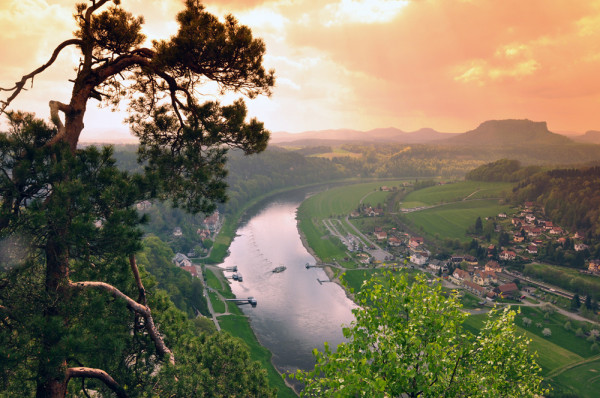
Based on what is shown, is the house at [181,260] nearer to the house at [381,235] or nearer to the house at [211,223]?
the house at [211,223]

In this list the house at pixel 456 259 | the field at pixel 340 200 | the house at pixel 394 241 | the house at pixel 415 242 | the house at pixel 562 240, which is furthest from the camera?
the field at pixel 340 200

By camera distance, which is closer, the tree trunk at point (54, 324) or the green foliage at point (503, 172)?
the tree trunk at point (54, 324)

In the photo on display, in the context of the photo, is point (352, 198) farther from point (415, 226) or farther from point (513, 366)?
point (513, 366)

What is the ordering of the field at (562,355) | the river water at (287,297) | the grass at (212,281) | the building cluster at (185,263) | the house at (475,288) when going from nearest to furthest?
the field at (562,355), the river water at (287,297), the grass at (212,281), the house at (475,288), the building cluster at (185,263)

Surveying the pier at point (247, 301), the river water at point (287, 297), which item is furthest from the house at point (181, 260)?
the pier at point (247, 301)

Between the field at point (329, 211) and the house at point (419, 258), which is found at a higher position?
the field at point (329, 211)

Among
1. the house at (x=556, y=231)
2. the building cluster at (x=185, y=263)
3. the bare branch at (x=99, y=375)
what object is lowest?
the house at (x=556, y=231)

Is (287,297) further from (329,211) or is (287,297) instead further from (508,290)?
(329,211)

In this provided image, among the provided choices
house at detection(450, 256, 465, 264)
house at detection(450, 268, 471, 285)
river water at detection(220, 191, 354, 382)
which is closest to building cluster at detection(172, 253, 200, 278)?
river water at detection(220, 191, 354, 382)
